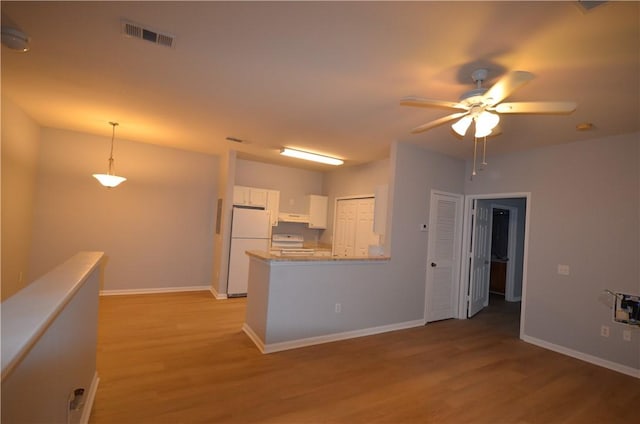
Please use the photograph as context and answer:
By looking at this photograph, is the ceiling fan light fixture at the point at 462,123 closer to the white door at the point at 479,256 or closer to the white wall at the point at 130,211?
the white door at the point at 479,256

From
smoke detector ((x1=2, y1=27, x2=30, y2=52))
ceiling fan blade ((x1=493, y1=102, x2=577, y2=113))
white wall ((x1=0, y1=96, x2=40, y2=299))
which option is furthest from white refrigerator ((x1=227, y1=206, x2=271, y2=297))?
ceiling fan blade ((x1=493, y1=102, x2=577, y2=113))

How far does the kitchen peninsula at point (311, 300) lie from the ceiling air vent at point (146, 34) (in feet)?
7.26

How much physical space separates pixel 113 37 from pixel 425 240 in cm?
431

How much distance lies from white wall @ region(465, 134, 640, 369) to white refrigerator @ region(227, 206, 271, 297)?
4.28 metres

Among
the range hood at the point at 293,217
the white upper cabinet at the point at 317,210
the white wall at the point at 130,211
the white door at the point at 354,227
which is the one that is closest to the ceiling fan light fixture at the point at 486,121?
the white door at the point at 354,227

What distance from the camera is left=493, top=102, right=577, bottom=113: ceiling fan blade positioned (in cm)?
201

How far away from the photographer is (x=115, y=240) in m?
5.29

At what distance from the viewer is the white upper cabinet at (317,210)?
692 centimetres

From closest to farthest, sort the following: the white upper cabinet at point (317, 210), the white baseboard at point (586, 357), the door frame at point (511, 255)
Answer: the white baseboard at point (586, 357), the door frame at point (511, 255), the white upper cabinet at point (317, 210)

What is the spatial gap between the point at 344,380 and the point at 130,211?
4.72m

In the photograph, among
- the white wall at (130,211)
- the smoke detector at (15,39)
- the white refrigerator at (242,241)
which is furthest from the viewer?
the white refrigerator at (242,241)

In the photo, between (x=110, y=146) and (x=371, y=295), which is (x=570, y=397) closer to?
(x=371, y=295)

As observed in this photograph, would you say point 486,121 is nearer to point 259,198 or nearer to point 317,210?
point 259,198

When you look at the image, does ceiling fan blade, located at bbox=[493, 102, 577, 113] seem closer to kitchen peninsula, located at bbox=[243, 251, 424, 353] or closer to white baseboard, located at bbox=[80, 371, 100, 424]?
kitchen peninsula, located at bbox=[243, 251, 424, 353]
